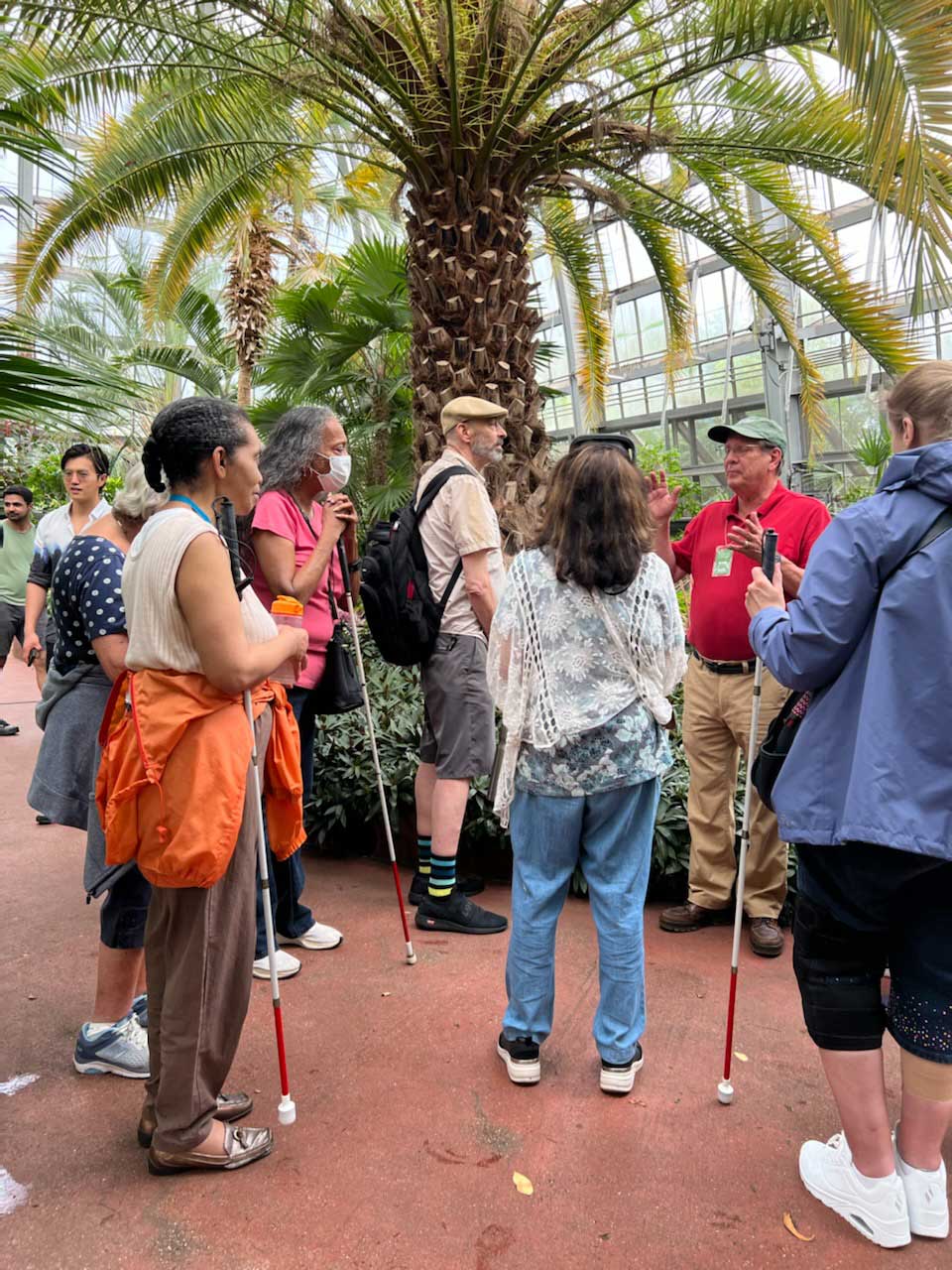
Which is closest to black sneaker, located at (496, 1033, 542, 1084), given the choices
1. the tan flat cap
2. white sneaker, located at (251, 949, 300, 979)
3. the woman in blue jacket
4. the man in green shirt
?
the woman in blue jacket

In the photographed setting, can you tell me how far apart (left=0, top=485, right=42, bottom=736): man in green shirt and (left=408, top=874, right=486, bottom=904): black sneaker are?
473 centimetres

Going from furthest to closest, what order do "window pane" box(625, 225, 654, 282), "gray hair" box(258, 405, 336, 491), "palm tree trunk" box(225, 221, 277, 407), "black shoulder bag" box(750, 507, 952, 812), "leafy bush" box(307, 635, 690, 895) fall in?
"window pane" box(625, 225, 654, 282)
"palm tree trunk" box(225, 221, 277, 407)
"leafy bush" box(307, 635, 690, 895)
"gray hair" box(258, 405, 336, 491)
"black shoulder bag" box(750, 507, 952, 812)

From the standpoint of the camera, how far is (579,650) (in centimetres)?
267

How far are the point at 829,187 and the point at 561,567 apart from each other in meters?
16.0

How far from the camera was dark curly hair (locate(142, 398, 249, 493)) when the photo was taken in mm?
2266

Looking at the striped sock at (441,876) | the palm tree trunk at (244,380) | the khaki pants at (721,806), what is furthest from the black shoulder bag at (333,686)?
the palm tree trunk at (244,380)

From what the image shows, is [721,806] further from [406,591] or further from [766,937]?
[406,591]

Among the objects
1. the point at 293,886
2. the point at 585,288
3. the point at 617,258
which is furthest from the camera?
the point at 617,258

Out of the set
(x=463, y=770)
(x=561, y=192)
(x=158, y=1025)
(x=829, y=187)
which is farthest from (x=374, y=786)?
(x=829, y=187)

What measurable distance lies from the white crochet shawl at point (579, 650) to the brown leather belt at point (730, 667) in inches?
43.9

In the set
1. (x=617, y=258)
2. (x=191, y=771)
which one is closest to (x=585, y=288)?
(x=191, y=771)

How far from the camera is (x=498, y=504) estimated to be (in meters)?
5.61

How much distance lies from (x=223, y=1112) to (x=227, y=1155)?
0.75ft

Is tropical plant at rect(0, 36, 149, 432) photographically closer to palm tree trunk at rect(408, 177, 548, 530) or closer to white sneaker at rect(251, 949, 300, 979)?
white sneaker at rect(251, 949, 300, 979)
